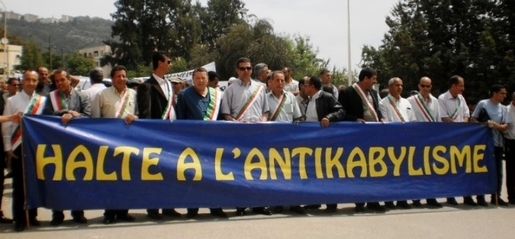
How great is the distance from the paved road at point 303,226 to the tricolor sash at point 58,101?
1301mm

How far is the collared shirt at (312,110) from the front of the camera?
7527 mm

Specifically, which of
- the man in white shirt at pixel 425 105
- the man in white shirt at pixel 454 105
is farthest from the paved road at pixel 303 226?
the man in white shirt at pixel 454 105

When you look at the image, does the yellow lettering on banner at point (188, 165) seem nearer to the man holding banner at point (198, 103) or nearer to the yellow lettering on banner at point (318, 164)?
the man holding banner at point (198, 103)

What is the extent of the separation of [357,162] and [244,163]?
147cm

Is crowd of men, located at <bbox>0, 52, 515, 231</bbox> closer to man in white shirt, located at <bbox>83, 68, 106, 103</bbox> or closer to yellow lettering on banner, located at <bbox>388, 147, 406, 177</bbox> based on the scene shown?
man in white shirt, located at <bbox>83, 68, 106, 103</bbox>

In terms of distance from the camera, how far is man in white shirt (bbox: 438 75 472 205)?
26.4 ft

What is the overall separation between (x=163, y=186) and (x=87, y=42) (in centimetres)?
18529

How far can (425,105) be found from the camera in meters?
7.94

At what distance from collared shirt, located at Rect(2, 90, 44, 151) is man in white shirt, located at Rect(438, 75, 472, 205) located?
17.9ft

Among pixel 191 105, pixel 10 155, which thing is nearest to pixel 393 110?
pixel 191 105

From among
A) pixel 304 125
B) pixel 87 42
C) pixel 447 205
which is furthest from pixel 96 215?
pixel 87 42

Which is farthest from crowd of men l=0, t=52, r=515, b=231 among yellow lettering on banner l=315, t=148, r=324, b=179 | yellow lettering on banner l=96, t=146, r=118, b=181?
yellow lettering on banner l=96, t=146, r=118, b=181

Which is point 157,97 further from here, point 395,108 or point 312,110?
point 395,108

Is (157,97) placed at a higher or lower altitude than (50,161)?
higher
